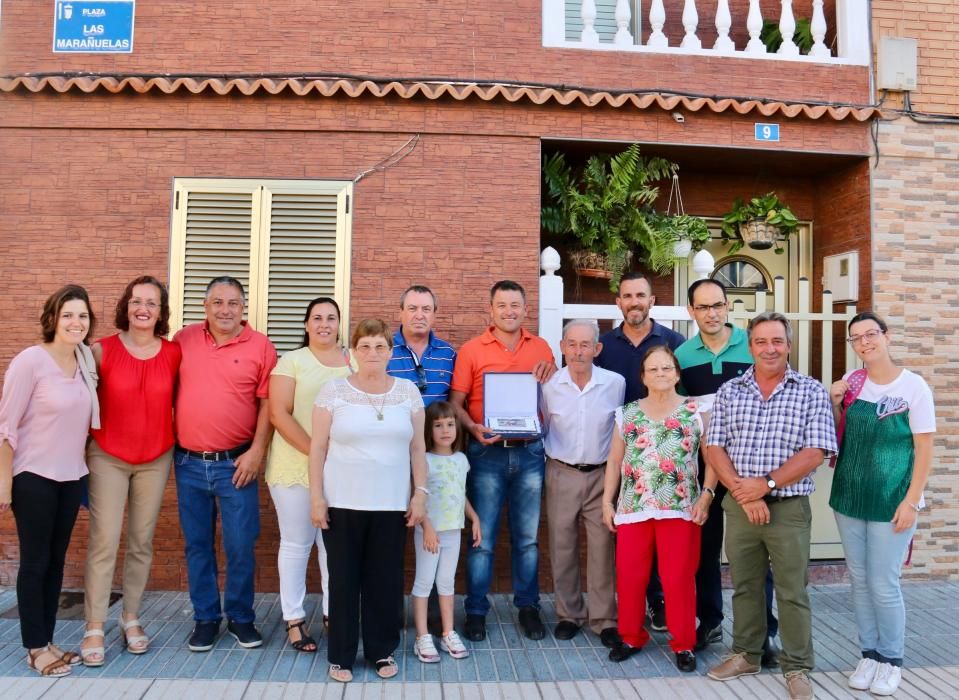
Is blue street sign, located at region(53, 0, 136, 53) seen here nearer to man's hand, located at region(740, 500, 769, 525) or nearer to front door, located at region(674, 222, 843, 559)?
front door, located at region(674, 222, 843, 559)

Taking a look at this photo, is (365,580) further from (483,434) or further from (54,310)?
(54,310)

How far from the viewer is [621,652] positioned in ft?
13.2

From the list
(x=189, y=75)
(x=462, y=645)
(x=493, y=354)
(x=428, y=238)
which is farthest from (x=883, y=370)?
(x=189, y=75)

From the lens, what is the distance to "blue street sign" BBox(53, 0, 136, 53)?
217 inches

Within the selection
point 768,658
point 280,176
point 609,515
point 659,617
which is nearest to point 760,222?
point 609,515

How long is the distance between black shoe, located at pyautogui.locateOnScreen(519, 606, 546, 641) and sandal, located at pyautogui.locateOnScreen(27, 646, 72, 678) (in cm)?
258

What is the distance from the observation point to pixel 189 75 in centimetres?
545

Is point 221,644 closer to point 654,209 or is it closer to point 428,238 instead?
point 428,238

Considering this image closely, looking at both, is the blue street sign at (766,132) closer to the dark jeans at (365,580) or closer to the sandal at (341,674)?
the dark jeans at (365,580)

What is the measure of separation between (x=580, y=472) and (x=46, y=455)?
3.01m

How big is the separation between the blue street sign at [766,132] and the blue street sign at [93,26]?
5106mm

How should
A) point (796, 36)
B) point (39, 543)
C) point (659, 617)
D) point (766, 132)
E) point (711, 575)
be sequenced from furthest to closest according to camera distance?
1. point (796, 36)
2. point (766, 132)
3. point (659, 617)
4. point (711, 575)
5. point (39, 543)

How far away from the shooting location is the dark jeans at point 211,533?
4.15 metres

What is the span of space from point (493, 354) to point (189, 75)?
3.35 metres
